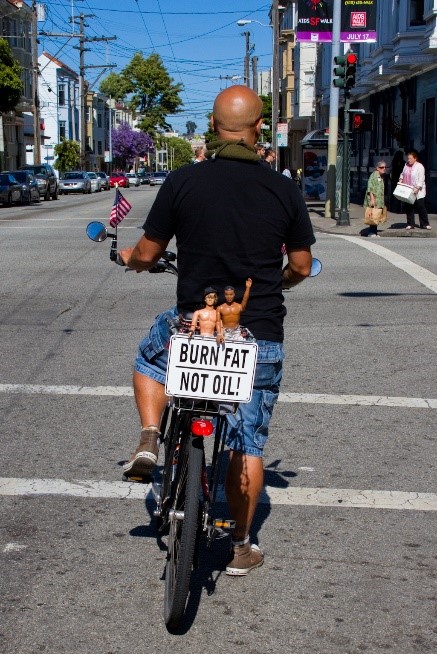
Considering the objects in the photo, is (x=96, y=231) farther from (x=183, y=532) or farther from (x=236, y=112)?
(x=183, y=532)

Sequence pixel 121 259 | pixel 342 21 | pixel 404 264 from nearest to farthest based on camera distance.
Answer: pixel 121 259, pixel 404 264, pixel 342 21

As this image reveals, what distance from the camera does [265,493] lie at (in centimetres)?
534

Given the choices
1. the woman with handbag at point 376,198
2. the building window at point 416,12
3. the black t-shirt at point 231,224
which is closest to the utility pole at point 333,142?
the building window at point 416,12

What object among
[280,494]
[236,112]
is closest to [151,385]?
[236,112]

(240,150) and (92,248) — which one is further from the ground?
(240,150)

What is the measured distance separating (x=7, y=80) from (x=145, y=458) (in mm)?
42745

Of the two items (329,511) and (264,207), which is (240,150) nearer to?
(264,207)

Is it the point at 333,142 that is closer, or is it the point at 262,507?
the point at 262,507

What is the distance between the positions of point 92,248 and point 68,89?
88.8 m

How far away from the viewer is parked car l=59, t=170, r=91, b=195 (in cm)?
6438

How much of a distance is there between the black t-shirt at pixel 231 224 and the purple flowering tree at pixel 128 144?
132 metres

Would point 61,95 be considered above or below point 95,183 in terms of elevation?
above

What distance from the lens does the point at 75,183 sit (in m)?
64.4

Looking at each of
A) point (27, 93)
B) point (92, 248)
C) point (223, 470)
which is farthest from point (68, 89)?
point (223, 470)
